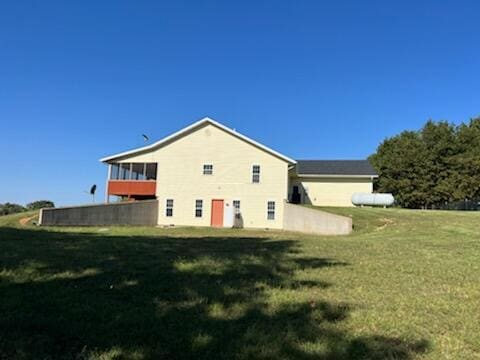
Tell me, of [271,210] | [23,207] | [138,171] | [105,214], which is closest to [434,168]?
[271,210]

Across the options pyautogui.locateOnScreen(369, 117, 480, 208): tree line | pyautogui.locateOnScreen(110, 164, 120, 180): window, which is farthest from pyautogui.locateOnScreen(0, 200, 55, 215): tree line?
pyautogui.locateOnScreen(369, 117, 480, 208): tree line

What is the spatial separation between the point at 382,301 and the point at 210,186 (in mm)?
24486

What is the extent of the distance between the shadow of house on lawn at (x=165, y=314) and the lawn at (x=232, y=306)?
14 mm

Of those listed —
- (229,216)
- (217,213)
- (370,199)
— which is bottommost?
(229,216)

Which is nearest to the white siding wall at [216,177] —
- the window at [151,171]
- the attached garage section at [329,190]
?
the window at [151,171]

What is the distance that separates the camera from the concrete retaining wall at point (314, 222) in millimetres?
22594

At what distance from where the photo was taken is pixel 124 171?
3158 cm

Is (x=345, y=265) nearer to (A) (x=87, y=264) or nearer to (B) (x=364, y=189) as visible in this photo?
(A) (x=87, y=264)

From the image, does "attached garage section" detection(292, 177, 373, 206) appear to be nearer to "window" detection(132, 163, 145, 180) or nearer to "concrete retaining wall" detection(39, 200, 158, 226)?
"window" detection(132, 163, 145, 180)

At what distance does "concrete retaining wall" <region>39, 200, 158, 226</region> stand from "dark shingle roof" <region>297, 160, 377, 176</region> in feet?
44.2

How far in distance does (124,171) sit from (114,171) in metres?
0.70

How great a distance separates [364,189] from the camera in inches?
1398

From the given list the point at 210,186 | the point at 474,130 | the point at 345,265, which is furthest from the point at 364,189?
the point at 345,265

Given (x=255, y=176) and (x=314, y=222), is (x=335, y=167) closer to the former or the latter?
(x=255, y=176)
